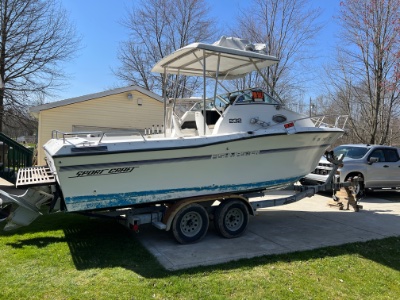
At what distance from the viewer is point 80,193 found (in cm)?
495

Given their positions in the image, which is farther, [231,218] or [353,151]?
[353,151]

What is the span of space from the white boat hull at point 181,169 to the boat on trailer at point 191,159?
1 centimetres

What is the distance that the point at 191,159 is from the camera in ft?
18.1

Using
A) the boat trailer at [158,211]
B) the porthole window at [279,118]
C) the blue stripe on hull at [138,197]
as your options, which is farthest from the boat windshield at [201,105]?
the boat trailer at [158,211]

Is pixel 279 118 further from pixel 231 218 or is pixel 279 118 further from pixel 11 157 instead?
pixel 11 157

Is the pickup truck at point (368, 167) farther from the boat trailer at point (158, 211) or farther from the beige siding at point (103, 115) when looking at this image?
the beige siding at point (103, 115)

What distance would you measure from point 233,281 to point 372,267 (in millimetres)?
2181

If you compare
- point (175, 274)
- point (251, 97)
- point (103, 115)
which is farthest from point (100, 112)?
point (175, 274)

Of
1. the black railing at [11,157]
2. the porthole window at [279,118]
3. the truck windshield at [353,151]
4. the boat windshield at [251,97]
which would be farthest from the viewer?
the truck windshield at [353,151]

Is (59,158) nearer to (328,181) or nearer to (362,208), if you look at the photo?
(328,181)

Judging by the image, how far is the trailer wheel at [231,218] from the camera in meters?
6.09

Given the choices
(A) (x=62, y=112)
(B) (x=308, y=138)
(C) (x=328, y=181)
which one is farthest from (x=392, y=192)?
(A) (x=62, y=112)

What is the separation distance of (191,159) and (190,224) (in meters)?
1.21

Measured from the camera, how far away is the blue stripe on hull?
5004mm
